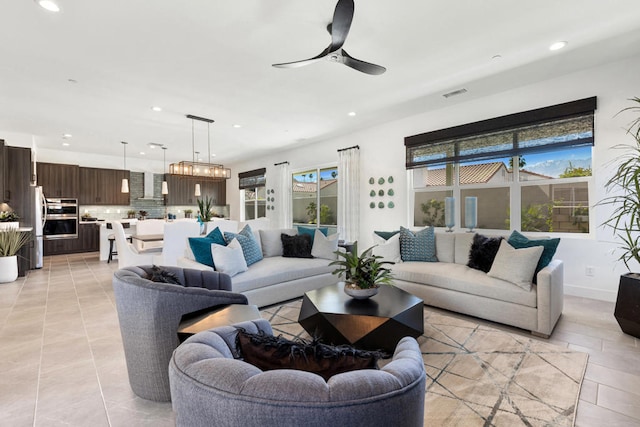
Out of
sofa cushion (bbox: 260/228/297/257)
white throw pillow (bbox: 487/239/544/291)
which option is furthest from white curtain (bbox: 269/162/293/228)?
white throw pillow (bbox: 487/239/544/291)

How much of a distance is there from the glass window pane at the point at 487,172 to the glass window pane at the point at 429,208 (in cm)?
38

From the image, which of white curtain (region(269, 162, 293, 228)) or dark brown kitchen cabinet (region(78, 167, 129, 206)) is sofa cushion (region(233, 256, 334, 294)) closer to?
white curtain (region(269, 162, 293, 228))

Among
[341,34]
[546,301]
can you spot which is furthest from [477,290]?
[341,34]

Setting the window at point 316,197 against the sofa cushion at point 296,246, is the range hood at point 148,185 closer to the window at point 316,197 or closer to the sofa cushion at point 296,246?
the window at point 316,197

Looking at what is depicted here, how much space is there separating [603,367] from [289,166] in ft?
22.9

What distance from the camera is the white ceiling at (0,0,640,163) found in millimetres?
2531

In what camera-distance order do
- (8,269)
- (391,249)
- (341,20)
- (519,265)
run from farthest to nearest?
1. (8,269)
2. (391,249)
3. (519,265)
4. (341,20)

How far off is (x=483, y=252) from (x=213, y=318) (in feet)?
9.78

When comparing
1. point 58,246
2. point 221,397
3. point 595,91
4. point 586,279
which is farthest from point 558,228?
point 58,246

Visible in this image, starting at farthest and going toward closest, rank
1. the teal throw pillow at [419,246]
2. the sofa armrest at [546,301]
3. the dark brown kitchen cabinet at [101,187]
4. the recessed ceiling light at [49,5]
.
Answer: the dark brown kitchen cabinet at [101,187]
the teal throw pillow at [419,246]
the sofa armrest at [546,301]
the recessed ceiling light at [49,5]

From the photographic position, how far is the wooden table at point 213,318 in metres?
1.61

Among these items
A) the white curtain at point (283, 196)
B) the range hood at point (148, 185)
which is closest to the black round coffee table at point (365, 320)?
the white curtain at point (283, 196)

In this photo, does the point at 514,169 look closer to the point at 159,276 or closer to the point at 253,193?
the point at 159,276

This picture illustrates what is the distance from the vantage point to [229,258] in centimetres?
334
